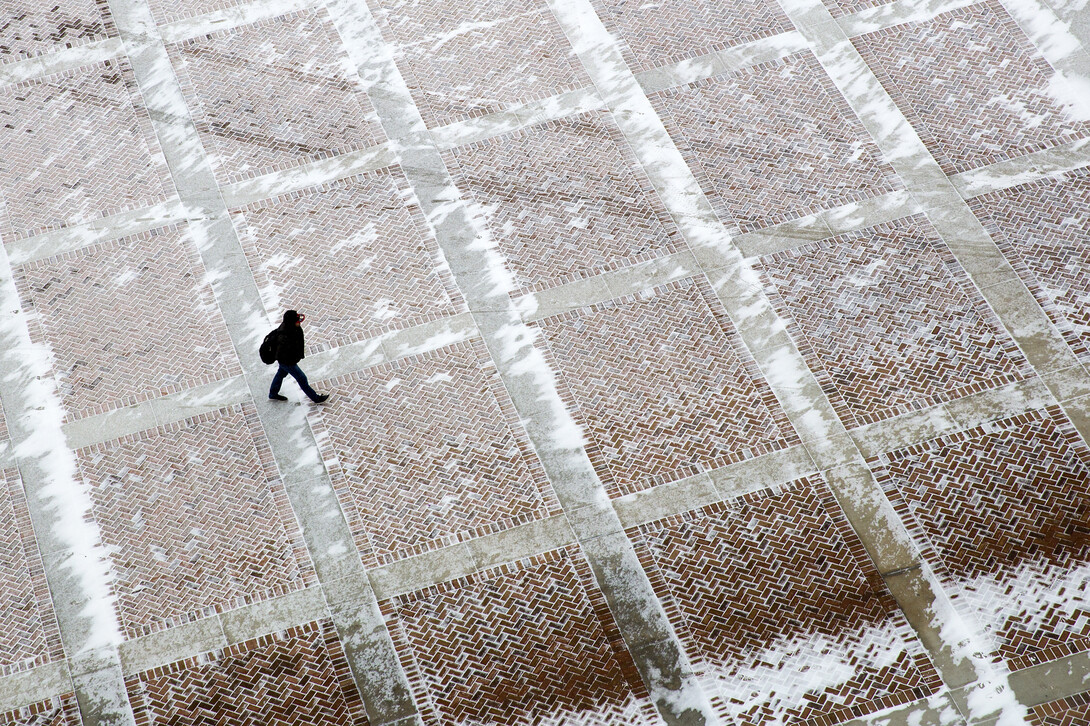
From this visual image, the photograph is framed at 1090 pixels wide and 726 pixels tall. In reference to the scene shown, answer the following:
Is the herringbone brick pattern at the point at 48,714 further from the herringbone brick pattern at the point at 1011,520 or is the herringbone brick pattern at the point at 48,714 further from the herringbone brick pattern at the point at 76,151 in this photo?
the herringbone brick pattern at the point at 1011,520

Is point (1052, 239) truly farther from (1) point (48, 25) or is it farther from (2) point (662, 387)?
(1) point (48, 25)

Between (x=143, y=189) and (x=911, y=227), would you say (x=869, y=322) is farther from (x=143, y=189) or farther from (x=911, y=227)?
(x=143, y=189)

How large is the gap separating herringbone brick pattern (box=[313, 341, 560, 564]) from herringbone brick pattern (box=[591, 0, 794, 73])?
5152 millimetres

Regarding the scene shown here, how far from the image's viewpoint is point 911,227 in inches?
464

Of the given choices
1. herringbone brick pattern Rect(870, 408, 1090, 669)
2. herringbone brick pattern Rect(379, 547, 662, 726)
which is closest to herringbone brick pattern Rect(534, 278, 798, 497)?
herringbone brick pattern Rect(379, 547, 662, 726)

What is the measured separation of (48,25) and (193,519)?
8484 mm

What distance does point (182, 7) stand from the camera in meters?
14.8

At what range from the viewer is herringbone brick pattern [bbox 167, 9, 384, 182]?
13.1 m

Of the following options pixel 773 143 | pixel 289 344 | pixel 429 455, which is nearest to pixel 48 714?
pixel 289 344

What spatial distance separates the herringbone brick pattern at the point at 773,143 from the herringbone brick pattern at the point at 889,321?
27.9 inches

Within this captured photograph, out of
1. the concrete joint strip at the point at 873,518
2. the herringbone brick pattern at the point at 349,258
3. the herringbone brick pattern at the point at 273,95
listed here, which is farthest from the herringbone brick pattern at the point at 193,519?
the concrete joint strip at the point at 873,518

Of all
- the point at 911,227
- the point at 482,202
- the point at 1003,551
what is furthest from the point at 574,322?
the point at 1003,551

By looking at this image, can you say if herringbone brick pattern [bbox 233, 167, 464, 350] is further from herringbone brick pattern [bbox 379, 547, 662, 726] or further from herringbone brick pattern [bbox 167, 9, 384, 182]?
herringbone brick pattern [bbox 379, 547, 662, 726]

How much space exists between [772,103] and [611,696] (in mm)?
7686
